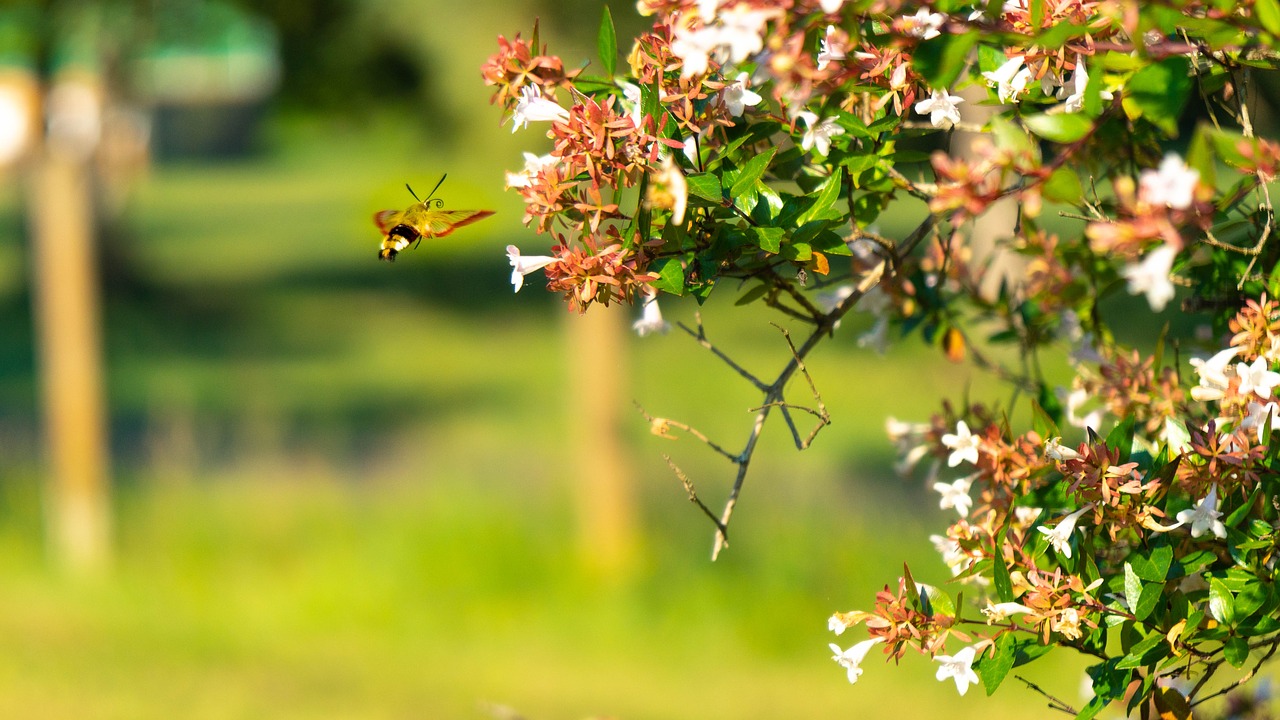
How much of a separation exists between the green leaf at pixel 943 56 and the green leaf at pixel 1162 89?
14 centimetres

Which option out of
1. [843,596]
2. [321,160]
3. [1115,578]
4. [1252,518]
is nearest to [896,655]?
[1115,578]

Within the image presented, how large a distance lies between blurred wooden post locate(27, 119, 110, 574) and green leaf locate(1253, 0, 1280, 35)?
6.47m

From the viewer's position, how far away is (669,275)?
134cm

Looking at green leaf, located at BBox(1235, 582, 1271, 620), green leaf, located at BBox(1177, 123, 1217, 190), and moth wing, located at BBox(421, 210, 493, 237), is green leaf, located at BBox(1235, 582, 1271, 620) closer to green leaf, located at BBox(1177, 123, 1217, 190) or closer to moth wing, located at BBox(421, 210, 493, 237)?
green leaf, located at BBox(1177, 123, 1217, 190)

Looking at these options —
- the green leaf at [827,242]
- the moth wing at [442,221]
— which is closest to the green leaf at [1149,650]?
the green leaf at [827,242]

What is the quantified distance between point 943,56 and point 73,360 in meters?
6.32

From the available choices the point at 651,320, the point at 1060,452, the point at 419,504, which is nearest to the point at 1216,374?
the point at 1060,452

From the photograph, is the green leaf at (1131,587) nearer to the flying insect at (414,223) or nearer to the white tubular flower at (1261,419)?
the white tubular flower at (1261,419)

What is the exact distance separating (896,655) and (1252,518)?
423mm

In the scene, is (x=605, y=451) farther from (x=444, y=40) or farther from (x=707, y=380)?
(x=707, y=380)

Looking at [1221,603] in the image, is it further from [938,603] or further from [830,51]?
[830,51]

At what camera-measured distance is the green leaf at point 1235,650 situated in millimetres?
1396

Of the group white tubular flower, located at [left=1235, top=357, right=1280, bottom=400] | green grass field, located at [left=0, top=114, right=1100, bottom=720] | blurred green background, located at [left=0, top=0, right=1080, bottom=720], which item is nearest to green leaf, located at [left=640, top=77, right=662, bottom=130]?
white tubular flower, located at [left=1235, top=357, right=1280, bottom=400]

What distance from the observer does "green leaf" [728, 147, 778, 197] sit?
54.0 inches
